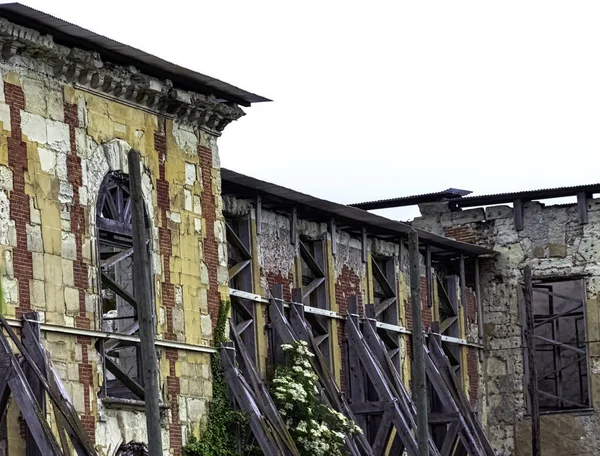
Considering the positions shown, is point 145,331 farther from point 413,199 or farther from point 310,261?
point 413,199

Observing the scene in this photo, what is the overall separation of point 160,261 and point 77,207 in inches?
72.3

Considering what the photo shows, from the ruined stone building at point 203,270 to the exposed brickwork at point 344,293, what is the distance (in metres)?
0.04

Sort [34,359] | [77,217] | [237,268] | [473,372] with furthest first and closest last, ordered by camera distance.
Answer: [473,372], [237,268], [77,217], [34,359]

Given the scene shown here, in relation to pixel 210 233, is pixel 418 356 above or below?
below

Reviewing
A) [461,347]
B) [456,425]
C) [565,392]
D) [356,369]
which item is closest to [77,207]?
[356,369]

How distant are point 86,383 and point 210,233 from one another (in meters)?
3.77

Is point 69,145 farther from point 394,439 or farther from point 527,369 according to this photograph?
point 527,369

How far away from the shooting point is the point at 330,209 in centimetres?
2772

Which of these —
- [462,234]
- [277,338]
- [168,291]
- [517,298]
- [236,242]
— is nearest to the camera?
[168,291]

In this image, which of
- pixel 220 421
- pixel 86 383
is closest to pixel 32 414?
pixel 86 383

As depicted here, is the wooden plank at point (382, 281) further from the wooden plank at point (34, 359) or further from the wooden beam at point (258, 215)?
the wooden plank at point (34, 359)

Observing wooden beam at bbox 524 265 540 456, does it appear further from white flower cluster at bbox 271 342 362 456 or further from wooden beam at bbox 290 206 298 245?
white flower cluster at bbox 271 342 362 456

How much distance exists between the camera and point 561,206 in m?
33.2

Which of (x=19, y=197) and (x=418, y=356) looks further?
(x=418, y=356)
